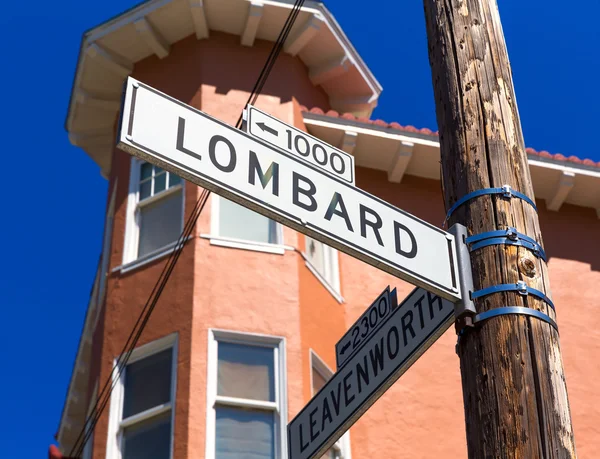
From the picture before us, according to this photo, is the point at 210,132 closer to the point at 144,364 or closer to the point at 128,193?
the point at 144,364

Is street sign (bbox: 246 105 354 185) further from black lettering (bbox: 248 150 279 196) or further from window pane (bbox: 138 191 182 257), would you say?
window pane (bbox: 138 191 182 257)

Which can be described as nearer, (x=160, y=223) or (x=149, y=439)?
(x=149, y=439)

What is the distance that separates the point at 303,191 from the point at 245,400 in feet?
21.4

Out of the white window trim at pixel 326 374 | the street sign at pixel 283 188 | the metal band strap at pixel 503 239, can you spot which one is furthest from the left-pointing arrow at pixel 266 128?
the white window trim at pixel 326 374

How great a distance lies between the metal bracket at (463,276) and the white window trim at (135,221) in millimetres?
8028

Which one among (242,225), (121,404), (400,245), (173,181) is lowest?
(400,245)

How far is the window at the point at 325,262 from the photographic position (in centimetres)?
1255

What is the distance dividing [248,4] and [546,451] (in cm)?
1086

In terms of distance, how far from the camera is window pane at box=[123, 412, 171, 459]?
10.0 metres

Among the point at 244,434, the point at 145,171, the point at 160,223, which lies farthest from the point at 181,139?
the point at 145,171

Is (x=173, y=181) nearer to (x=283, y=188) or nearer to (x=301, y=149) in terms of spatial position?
(x=301, y=149)

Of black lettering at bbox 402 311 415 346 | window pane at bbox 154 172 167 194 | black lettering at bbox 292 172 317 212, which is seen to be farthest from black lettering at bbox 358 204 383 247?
window pane at bbox 154 172 167 194

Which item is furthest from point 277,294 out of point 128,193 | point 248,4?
point 248,4

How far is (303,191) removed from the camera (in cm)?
402
